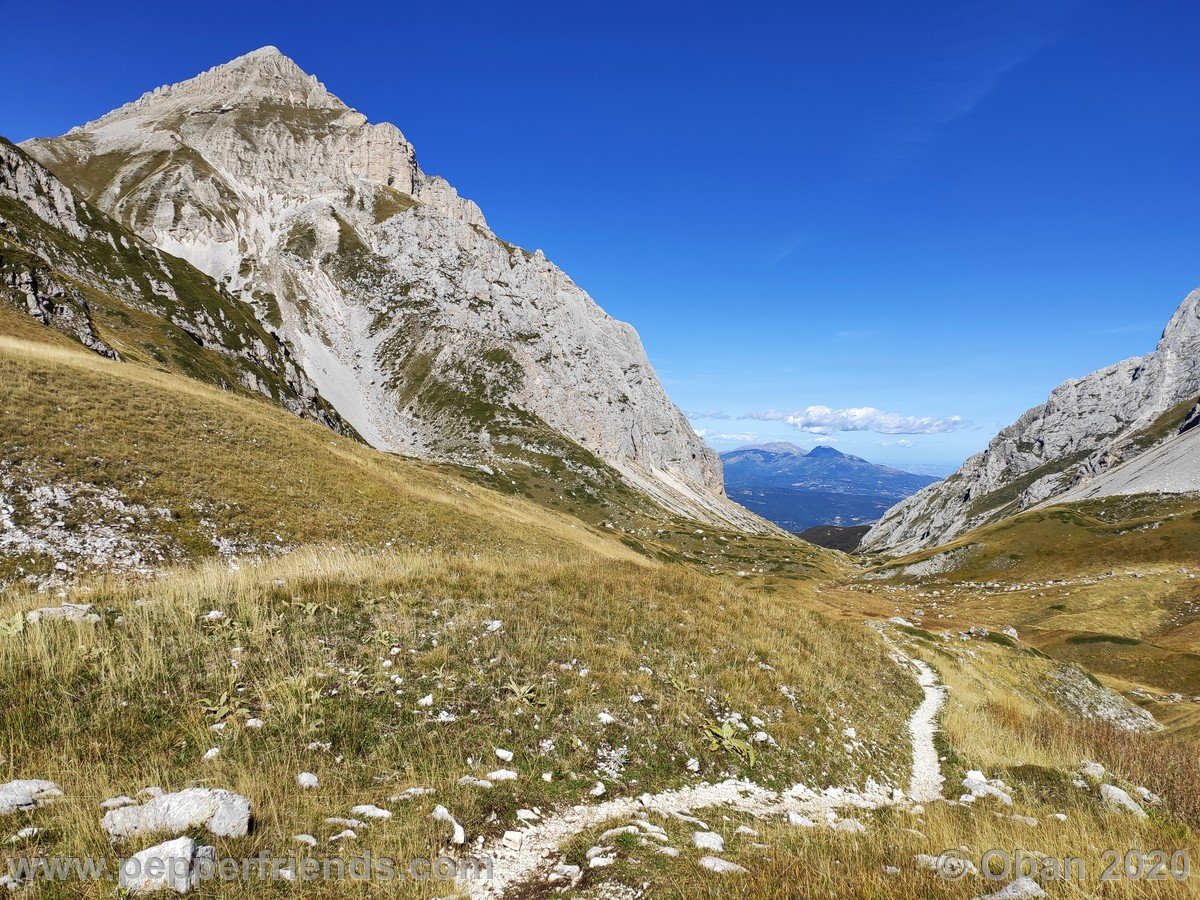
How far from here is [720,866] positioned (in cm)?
669

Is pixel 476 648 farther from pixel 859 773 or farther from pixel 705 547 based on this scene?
pixel 705 547

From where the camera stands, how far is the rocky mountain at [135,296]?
88.5 m

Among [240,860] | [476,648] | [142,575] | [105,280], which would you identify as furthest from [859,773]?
[105,280]

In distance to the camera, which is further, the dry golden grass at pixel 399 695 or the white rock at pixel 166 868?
the dry golden grass at pixel 399 695

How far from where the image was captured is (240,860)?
5.73 m

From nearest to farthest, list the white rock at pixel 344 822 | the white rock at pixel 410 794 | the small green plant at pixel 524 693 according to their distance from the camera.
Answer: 1. the white rock at pixel 344 822
2. the white rock at pixel 410 794
3. the small green plant at pixel 524 693

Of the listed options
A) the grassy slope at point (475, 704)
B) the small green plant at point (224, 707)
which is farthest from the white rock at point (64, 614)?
the small green plant at point (224, 707)

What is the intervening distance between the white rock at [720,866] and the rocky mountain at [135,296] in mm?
82128

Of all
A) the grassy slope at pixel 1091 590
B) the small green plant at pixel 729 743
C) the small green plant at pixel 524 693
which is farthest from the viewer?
the grassy slope at pixel 1091 590

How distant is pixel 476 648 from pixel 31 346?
43.4 m

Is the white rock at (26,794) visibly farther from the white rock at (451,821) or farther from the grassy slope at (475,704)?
the white rock at (451,821)

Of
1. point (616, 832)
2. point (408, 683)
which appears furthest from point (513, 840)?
point (408, 683)

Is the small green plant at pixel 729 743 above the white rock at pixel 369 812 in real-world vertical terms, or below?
below

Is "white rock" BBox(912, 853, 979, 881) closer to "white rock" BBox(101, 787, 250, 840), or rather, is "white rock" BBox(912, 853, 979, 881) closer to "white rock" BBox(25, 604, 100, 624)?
"white rock" BBox(101, 787, 250, 840)
